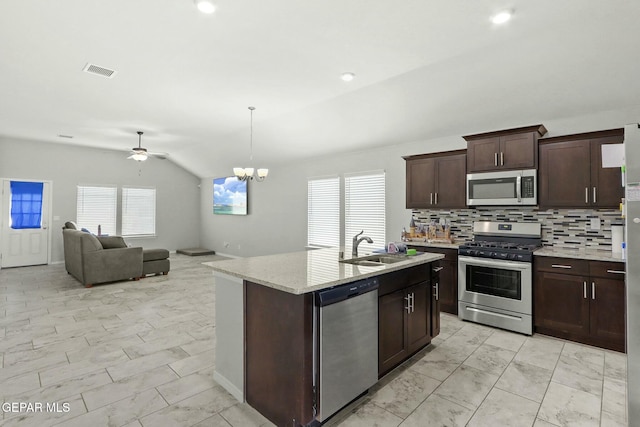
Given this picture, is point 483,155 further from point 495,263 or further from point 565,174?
point 495,263

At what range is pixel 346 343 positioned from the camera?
2180 mm

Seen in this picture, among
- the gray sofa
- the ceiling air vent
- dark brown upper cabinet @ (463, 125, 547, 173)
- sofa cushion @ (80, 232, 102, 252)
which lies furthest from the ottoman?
dark brown upper cabinet @ (463, 125, 547, 173)

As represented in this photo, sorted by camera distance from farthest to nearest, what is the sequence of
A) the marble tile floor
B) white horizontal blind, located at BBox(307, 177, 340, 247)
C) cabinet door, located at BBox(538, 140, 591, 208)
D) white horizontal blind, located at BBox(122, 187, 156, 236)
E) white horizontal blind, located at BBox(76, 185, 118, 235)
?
white horizontal blind, located at BBox(122, 187, 156, 236) < white horizontal blind, located at BBox(76, 185, 118, 235) < white horizontal blind, located at BBox(307, 177, 340, 247) < cabinet door, located at BBox(538, 140, 591, 208) < the marble tile floor

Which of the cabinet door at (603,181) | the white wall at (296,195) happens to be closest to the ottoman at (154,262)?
the white wall at (296,195)

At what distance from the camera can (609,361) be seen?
3.01m

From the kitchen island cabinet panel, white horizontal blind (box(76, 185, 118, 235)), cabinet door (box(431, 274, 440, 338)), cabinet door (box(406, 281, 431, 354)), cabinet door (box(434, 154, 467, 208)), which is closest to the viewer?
the kitchen island cabinet panel

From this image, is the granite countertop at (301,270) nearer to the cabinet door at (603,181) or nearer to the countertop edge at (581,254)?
the countertop edge at (581,254)

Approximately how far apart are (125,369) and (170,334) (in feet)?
2.67

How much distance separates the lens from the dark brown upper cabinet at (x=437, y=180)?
451cm

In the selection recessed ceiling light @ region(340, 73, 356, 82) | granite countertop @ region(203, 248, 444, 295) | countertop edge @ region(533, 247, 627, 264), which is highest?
recessed ceiling light @ region(340, 73, 356, 82)

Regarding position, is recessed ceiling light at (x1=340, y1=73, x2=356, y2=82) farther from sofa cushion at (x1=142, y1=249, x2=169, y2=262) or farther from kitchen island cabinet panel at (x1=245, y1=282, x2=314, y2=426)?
sofa cushion at (x1=142, y1=249, x2=169, y2=262)

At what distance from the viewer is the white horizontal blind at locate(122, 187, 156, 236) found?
9039mm

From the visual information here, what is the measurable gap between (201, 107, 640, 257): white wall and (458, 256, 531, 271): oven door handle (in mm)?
1559

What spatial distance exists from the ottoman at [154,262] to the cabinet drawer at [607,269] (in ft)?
22.6
